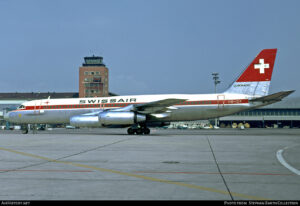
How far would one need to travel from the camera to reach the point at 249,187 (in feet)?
22.7

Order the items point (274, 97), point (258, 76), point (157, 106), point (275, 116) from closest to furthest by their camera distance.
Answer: point (274, 97)
point (157, 106)
point (258, 76)
point (275, 116)

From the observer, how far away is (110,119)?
2994cm

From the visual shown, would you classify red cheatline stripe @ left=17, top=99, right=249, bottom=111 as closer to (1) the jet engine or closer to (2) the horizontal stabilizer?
(2) the horizontal stabilizer

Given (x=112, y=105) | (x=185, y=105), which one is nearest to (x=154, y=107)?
(x=185, y=105)

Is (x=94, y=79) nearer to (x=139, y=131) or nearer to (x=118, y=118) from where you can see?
(x=139, y=131)

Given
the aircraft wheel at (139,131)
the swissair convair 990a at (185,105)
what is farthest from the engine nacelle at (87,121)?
the aircraft wheel at (139,131)

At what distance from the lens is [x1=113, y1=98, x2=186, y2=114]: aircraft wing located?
30172mm

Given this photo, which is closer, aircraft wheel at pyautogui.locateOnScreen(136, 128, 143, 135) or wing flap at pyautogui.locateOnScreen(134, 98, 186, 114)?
wing flap at pyautogui.locateOnScreen(134, 98, 186, 114)

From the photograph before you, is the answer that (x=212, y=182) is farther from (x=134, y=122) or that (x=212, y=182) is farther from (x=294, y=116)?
(x=294, y=116)

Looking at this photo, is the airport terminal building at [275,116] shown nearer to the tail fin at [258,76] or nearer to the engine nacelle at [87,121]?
the tail fin at [258,76]

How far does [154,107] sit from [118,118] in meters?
3.69

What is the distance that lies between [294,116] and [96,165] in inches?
4092

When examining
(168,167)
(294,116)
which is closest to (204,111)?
(168,167)

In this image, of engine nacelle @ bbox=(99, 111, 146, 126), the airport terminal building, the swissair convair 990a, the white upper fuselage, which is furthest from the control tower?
engine nacelle @ bbox=(99, 111, 146, 126)
